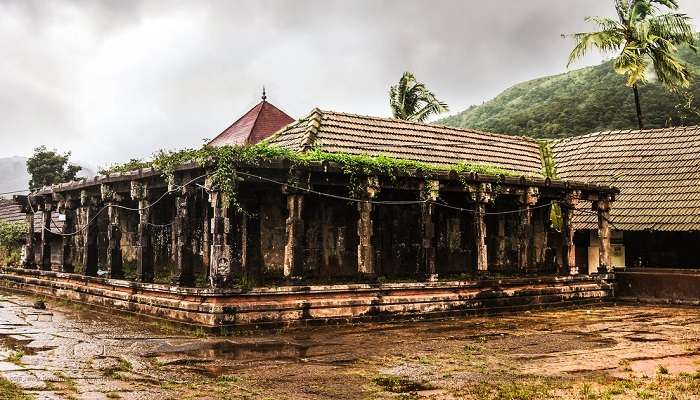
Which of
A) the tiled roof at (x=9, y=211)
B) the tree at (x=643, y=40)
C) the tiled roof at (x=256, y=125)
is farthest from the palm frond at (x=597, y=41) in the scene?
the tiled roof at (x=9, y=211)

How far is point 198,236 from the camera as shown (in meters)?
14.2

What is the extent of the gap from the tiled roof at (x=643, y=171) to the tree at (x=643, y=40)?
10.6 feet

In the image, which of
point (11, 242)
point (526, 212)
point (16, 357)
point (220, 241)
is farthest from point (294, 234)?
point (11, 242)

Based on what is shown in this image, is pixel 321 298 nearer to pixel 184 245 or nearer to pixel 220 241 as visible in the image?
pixel 220 241

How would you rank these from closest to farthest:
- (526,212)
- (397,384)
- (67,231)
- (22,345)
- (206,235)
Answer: (397,384) < (22,345) < (206,235) < (526,212) < (67,231)

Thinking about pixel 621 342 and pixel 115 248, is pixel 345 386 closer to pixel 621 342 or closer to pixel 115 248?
pixel 621 342

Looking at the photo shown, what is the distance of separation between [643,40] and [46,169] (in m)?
31.3

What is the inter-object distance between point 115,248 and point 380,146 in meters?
6.70

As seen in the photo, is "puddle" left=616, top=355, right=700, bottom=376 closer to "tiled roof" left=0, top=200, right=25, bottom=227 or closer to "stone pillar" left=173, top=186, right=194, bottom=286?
"stone pillar" left=173, top=186, right=194, bottom=286

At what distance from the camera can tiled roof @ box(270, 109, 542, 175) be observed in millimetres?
15102

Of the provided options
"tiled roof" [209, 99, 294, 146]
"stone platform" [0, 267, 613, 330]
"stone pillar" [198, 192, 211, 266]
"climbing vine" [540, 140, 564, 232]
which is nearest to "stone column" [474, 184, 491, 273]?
"stone platform" [0, 267, 613, 330]

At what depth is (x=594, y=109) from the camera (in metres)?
38.3

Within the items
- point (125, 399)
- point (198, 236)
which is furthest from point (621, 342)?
point (198, 236)

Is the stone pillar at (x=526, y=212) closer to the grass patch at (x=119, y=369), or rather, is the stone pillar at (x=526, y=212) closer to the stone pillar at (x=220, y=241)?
the stone pillar at (x=220, y=241)
